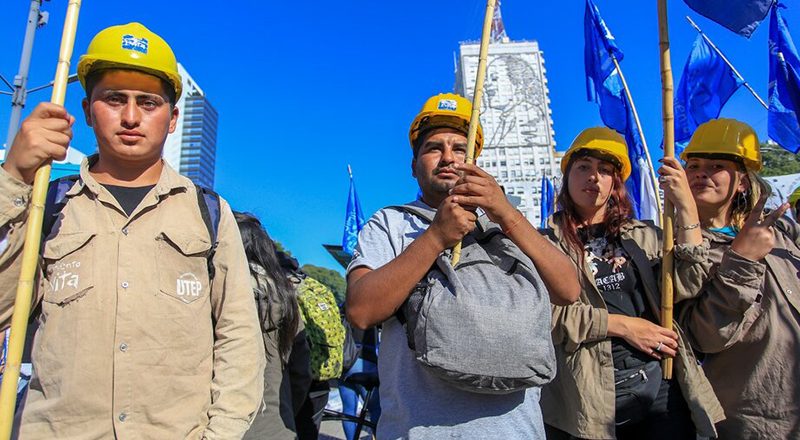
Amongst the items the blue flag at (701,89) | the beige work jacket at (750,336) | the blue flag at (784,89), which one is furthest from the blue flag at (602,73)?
the beige work jacket at (750,336)

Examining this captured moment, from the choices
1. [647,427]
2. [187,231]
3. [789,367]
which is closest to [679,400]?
[647,427]

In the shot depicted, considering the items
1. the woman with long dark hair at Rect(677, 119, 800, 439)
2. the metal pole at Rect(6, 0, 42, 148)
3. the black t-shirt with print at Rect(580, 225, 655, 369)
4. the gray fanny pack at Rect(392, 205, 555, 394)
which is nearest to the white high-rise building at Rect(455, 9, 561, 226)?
the metal pole at Rect(6, 0, 42, 148)

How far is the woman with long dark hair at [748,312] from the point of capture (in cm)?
257

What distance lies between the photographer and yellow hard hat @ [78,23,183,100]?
Answer: 1.92m

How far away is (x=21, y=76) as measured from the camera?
11.5m

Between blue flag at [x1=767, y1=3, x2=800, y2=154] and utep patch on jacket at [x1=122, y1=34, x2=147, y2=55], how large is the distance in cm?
555

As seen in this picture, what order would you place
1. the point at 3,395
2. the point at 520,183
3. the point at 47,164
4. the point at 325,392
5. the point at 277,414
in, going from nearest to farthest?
the point at 3,395, the point at 47,164, the point at 277,414, the point at 325,392, the point at 520,183

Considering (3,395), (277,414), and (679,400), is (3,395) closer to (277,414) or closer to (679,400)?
(277,414)

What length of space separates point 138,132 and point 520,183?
4147 inches

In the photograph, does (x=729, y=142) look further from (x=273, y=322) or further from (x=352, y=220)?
(x=352, y=220)

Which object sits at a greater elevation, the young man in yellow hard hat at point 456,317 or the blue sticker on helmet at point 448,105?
the blue sticker on helmet at point 448,105

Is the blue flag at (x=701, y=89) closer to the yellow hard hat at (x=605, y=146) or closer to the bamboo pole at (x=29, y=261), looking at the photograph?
the yellow hard hat at (x=605, y=146)

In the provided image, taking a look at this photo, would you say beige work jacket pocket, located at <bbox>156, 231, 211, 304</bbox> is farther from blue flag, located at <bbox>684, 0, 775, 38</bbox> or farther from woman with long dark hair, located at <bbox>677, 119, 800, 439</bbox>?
blue flag, located at <bbox>684, 0, 775, 38</bbox>

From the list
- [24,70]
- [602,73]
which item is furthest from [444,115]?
[24,70]
